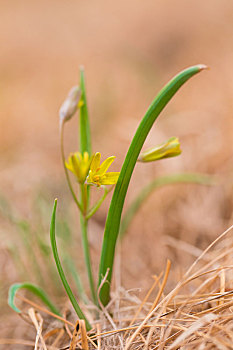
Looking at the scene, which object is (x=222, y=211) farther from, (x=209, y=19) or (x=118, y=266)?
(x=209, y=19)

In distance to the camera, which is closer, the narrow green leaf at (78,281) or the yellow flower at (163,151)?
the yellow flower at (163,151)

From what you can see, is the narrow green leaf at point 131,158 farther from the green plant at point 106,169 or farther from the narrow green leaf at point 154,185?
the narrow green leaf at point 154,185

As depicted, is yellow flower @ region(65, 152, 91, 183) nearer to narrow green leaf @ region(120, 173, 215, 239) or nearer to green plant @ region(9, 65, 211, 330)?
green plant @ region(9, 65, 211, 330)

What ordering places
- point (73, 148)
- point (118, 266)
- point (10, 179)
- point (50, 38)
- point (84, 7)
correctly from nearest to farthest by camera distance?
point (118, 266) < point (10, 179) < point (73, 148) < point (50, 38) < point (84, 7)

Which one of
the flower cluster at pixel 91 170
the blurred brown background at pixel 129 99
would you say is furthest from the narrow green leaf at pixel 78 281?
the flower cluster at pixel 91 170

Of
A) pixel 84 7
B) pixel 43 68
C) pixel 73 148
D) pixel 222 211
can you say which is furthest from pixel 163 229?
pixel 84 7

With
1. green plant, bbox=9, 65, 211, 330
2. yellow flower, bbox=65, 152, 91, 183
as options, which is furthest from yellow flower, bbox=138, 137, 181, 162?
yellow flower, bbox=65, 152, 91, 183
